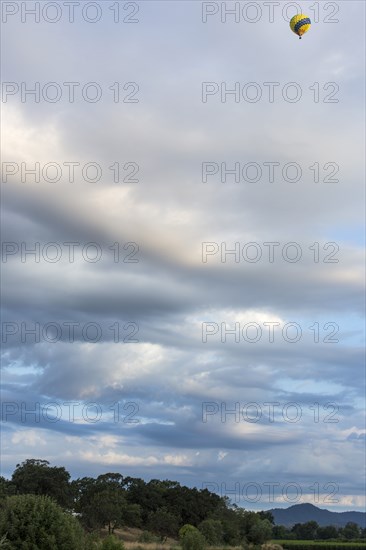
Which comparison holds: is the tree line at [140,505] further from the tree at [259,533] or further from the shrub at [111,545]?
the shrub at [111,545]

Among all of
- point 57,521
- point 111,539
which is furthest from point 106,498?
point 57,521

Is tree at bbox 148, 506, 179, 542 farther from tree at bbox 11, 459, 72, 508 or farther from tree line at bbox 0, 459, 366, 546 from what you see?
tree at bbox 11, 459, 72, 508

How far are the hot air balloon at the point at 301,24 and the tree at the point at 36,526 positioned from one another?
61.6 metres

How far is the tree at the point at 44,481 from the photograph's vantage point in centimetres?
12719

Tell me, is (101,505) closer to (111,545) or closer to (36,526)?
(111,545)

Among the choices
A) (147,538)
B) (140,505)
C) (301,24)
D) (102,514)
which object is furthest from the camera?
(140,505)

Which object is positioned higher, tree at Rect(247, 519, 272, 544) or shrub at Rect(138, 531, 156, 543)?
shrub at Rect(138, 531, 156, 543)

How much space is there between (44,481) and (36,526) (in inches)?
3277

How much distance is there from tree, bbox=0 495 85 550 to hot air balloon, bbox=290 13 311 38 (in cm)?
6163

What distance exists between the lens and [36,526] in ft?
162

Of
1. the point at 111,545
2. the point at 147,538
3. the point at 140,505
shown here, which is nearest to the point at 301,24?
the point at 111,545

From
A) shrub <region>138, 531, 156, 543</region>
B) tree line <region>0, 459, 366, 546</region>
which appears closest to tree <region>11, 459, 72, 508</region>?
tree line <region>0, 459, 366, 546</region>

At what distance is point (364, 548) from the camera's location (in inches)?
7825

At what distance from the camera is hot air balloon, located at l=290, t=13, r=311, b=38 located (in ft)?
286
